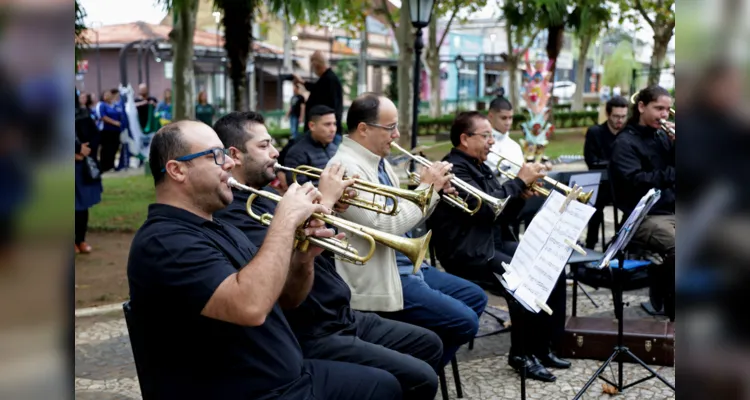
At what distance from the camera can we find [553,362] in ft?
16.5

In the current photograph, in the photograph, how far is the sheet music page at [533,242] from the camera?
3.96 m

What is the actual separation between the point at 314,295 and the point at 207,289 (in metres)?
1.04

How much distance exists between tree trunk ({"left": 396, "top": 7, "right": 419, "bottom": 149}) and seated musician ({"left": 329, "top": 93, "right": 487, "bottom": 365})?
41.3 feet

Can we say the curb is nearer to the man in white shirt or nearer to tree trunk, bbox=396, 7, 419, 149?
the man in white shirt

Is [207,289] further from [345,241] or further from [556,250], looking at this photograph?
[556,250]

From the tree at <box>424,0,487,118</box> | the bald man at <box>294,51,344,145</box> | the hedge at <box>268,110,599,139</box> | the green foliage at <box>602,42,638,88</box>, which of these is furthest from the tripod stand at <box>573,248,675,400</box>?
the green foliage at <box>602,42,638,88</box>

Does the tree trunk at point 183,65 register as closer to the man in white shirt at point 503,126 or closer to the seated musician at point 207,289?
the man in white shirt at point 503,126

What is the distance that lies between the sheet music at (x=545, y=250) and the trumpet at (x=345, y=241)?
2.14 feet

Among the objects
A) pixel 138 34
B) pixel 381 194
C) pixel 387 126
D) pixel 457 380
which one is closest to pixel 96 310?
pixel 387 126

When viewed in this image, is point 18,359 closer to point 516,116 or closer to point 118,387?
point 118,387

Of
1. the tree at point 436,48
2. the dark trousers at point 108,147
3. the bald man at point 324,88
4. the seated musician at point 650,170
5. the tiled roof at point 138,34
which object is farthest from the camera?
the tiled roof at point 138,34

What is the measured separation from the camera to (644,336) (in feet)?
16.4

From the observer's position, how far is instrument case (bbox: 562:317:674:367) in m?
4.97

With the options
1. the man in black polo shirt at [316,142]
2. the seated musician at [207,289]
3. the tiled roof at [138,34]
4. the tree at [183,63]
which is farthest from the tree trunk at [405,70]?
the tiled roof at [138,34]
